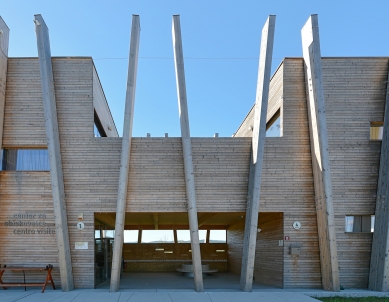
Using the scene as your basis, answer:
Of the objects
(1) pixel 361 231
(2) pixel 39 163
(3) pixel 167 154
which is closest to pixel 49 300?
(2) pixel 39 163

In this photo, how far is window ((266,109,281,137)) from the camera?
1162 cm

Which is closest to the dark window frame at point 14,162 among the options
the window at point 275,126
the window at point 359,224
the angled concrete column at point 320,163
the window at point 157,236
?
the window at point 275,126

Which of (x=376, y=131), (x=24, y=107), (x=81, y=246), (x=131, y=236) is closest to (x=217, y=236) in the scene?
(x=131, y=236)

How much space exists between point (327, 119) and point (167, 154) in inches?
201

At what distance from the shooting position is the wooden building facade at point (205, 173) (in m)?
10.3

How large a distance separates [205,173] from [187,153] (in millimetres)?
1047

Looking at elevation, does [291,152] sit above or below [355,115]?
below

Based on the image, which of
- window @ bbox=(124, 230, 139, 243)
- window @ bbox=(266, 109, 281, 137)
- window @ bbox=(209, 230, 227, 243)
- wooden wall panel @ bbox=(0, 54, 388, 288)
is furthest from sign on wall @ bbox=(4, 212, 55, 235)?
window @ bbox=(209, 230, 227, 243)

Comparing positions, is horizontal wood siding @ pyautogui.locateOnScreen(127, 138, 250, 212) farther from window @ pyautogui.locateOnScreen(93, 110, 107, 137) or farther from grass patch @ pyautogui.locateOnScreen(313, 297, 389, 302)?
grass patch @ pyautogui.locateOnScreen(313, 297, 389, 302)

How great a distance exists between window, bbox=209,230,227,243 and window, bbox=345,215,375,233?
858 cm

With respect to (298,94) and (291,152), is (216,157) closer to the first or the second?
(291,152)

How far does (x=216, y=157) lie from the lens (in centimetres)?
1078

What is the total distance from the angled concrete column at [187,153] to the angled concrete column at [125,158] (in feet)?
4.01

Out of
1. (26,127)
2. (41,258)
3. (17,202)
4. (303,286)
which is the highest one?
(26,127)
